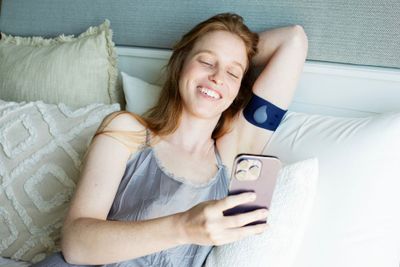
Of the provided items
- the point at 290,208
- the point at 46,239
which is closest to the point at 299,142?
the point at 290,208

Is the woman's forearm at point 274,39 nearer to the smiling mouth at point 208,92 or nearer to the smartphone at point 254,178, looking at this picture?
the smiling mouth at point 208,92

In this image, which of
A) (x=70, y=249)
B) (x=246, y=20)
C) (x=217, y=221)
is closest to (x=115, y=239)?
(x=70, y=249)

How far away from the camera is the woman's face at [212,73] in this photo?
3.78ft

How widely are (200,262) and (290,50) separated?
0.62 meters

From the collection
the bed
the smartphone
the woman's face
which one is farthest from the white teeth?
the smartphone

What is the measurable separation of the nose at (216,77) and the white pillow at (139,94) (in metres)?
0.37

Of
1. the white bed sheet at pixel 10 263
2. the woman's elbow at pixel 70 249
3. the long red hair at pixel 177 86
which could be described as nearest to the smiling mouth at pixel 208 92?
the long red hair at pixel 177 86

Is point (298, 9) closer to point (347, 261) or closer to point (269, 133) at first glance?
point (269, 133)

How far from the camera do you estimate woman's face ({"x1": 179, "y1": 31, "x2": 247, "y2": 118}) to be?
1.15 m

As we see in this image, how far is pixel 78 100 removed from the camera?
5.20 feet

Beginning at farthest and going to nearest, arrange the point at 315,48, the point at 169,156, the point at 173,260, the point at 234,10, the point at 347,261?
the point at 234,10 → the point at 315,48 → the point at 169,156 → the point at 173,260 → the point at 347,261

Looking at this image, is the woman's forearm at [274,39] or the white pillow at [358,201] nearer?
the white pillow at [358,201]

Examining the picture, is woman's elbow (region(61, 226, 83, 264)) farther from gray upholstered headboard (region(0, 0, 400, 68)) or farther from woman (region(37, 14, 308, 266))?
gray upholstered headboard (region(0, 0, 400, 68))

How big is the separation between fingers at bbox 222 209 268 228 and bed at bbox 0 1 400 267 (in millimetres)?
176
